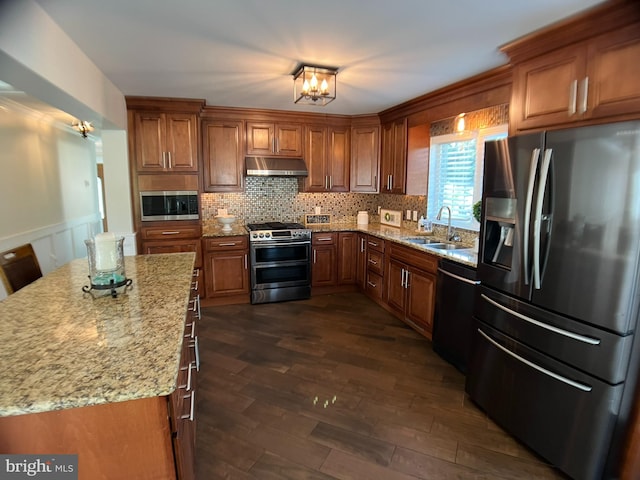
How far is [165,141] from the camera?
3945 millimetres

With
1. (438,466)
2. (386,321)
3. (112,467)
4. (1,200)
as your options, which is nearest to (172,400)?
(112,467)

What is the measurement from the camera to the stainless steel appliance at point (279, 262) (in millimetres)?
4207

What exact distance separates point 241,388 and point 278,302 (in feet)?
6.05

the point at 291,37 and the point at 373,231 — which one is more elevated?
Answer: the point at 291,37

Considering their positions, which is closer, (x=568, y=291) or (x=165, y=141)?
(x=568, y=291)

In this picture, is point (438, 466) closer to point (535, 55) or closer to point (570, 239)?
point (570, 239)

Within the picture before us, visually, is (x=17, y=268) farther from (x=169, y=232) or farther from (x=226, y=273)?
(x=226, y=273)

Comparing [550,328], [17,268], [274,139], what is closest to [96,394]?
[17,268]

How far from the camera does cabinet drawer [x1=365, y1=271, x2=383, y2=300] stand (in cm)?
418

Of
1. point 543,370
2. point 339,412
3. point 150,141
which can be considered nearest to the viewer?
point 543,370

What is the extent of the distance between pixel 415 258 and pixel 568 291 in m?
1.68

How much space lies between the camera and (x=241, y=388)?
2.56 metres

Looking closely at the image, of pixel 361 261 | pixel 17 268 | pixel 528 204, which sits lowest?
pixel 361 261

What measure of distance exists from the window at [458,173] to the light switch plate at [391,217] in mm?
585
